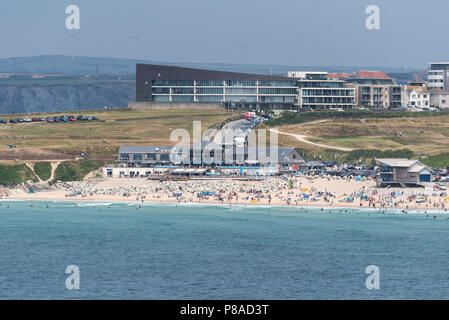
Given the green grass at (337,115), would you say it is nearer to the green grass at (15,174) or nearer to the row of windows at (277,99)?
the row of windows at (277,99)

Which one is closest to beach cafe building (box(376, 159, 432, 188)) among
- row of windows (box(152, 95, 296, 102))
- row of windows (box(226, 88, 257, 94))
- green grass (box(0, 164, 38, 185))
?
green grass (box(0, 164, 38, 185))

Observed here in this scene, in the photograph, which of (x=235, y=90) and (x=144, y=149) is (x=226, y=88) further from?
(x=144, y=149)

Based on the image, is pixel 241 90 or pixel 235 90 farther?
pixel 235 90

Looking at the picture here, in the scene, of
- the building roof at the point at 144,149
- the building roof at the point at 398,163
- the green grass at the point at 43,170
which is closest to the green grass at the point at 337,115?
the building roof at the point at 144,149

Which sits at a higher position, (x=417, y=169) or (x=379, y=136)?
(x=379, y=136)

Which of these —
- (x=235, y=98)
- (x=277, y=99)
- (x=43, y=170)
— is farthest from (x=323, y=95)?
(x=43, y=170)

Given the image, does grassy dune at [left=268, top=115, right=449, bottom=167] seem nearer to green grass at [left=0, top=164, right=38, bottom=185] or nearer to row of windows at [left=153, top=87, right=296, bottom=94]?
row of windows at [left=153, top=87, right=296, bottom=94]

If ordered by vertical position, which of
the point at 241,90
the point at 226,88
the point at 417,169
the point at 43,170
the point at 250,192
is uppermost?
the point at 226,88
